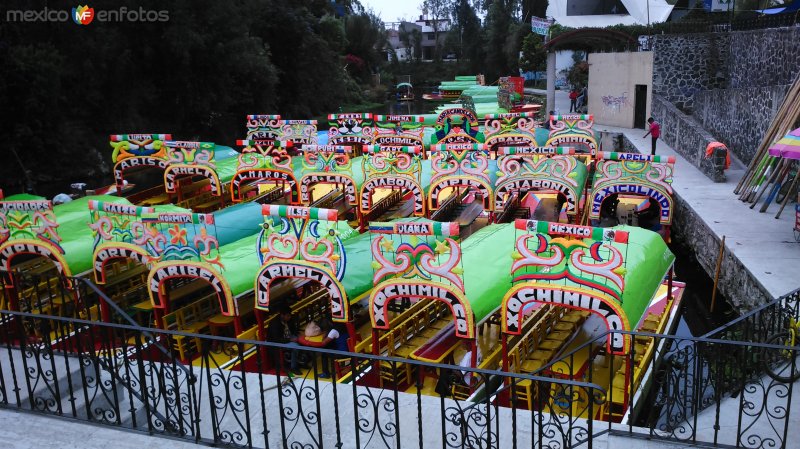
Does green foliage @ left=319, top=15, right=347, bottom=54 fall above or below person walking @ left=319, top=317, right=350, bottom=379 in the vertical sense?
above

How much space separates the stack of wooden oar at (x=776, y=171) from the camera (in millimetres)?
15547

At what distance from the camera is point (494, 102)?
38750 mm

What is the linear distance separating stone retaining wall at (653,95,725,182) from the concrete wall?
2106 millimetres

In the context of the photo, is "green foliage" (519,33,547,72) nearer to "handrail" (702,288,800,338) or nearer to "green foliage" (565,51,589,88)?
"green foliage" (565,51,589,88)

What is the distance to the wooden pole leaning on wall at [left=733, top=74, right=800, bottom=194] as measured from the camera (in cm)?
1589

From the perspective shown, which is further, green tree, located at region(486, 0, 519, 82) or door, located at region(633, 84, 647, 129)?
green tree, located at region(486, 0, 519, 82)

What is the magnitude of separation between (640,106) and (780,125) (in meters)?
14.4

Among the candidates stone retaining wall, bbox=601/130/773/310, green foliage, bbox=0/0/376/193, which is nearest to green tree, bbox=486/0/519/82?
green foliage, bbox=0/0/376/193

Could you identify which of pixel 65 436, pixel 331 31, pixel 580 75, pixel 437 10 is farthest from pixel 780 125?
pixel 437 10

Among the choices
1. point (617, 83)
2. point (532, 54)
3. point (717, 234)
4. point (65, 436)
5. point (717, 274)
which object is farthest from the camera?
point (532, 54)

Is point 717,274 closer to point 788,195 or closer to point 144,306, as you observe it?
point 788,195

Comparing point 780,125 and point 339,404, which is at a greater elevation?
point 780,125

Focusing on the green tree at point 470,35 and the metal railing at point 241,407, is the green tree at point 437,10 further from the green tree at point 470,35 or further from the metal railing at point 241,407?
the metal railing at point 241,407

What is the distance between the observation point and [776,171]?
51.5 feet
